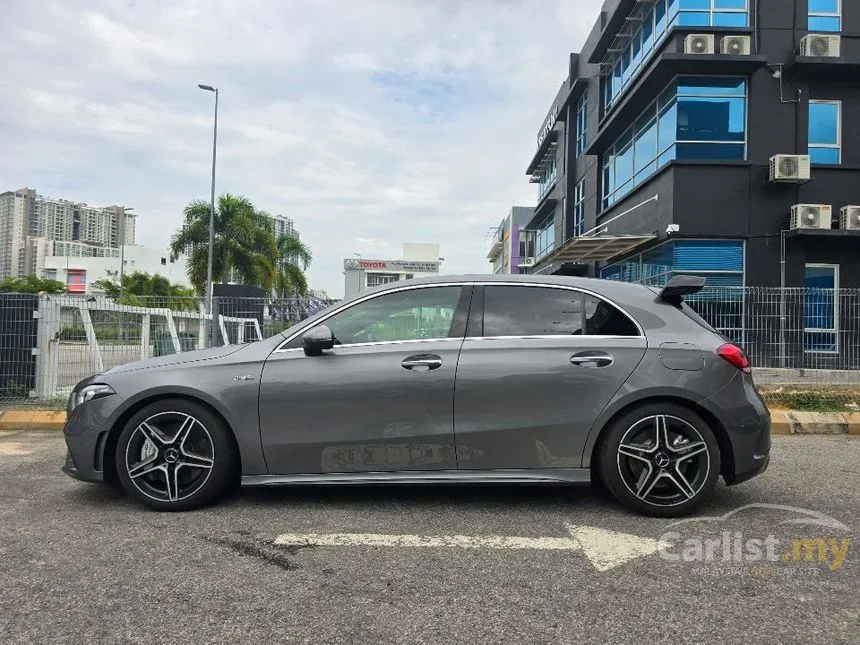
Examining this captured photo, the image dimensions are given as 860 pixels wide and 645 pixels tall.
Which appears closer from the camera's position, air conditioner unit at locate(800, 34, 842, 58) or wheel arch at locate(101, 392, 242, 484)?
wheel arch at locate(101, 392, 242, 484)

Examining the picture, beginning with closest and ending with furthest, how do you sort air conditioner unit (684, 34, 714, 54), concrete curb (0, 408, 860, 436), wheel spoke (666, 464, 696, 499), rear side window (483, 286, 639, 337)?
wheel spoke (666, 464, 696, 499)
rear side window (483, 286, 639, 337)
concrete curb (0, 408, 860, 436)
air conditioner unit (684, 34, 714, 54)

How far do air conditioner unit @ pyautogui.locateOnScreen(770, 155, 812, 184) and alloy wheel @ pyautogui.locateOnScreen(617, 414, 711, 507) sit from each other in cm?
1316

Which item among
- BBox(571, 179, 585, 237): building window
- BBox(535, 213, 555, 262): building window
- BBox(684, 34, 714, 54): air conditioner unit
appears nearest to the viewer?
BBox(684, 34, 714, 54): air conditioner unit

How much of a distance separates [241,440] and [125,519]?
2.68ft

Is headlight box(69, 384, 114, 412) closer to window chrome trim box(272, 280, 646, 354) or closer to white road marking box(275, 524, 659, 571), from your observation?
window chrome trim box(272, 280, 646, 354)

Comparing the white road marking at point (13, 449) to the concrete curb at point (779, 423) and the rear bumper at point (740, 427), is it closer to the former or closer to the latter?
the concrete curb at point (779, 423)

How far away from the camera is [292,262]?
1809 inches

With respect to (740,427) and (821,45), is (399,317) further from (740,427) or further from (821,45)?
(821,45)

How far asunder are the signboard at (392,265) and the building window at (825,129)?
308 ft

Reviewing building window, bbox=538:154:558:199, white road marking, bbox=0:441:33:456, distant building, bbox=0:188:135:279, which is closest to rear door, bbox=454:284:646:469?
white road marking, bbox=0:441:33:456

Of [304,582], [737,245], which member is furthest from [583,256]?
[304,582]

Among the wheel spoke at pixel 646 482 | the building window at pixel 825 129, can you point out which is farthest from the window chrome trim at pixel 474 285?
the building window at pixel 825 129

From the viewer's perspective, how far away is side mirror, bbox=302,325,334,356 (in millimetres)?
3945

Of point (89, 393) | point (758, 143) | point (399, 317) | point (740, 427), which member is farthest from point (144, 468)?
point (758, 143)
